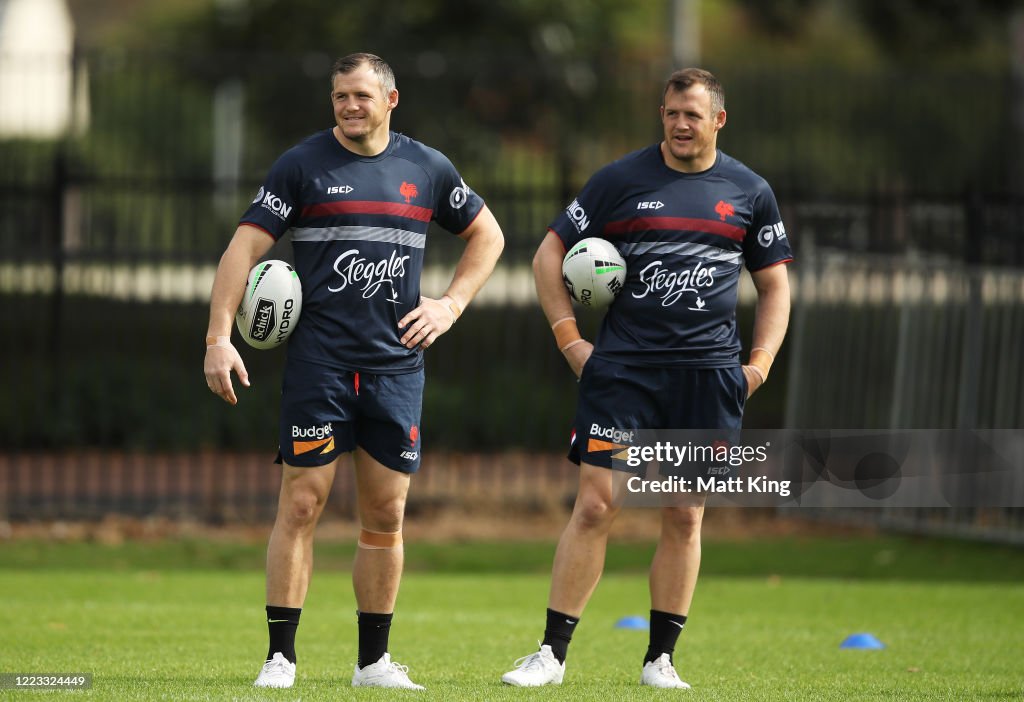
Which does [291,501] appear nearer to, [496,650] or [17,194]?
[496,650]

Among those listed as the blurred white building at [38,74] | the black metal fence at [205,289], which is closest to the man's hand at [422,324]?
the black metal fence at [205,289]

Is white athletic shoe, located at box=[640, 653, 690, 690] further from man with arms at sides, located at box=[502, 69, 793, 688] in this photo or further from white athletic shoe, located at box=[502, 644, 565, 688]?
white athletic shoe, located at box=[502, 644, 565, 688]

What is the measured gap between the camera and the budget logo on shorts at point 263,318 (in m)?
5.53

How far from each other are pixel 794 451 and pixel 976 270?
179 cm

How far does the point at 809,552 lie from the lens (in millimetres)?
11328

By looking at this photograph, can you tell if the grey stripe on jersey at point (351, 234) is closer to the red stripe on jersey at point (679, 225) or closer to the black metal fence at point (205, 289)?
the red stripe on jersey at point (679, 225)

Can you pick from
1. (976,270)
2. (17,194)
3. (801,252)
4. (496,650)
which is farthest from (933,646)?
(17,194)

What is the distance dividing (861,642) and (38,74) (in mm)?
12262

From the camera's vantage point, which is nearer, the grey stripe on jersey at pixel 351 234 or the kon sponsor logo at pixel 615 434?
the grey stripe on jersey at pixel 351 234

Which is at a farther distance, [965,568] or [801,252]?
[801,252]

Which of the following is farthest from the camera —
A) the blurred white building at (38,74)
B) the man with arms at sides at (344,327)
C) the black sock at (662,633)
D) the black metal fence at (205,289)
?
the blurred white building at (38,74)

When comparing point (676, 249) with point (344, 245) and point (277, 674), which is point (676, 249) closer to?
point (344, 245)

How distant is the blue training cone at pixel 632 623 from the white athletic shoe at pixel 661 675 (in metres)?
2.13

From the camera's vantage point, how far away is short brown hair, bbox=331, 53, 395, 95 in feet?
18.5
